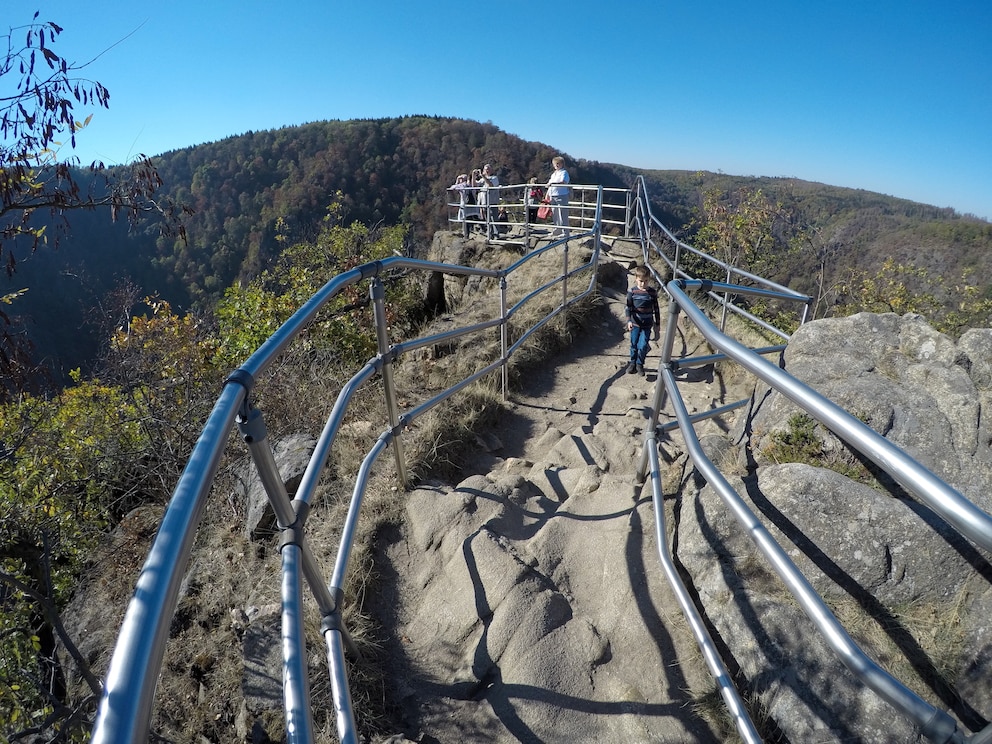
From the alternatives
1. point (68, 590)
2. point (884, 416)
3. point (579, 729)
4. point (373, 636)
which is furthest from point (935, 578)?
point (68, 590)

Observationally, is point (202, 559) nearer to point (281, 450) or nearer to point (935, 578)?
point (281, 450)

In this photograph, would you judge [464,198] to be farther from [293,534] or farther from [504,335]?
[293,534]

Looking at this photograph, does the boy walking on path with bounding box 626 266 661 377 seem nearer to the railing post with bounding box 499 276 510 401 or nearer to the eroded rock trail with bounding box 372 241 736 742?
the railing post with bounding box 499 276 510 401

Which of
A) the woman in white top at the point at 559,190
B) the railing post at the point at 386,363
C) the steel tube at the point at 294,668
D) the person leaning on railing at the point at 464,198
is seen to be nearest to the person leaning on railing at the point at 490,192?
the person leaning on railing at the point at 464,198

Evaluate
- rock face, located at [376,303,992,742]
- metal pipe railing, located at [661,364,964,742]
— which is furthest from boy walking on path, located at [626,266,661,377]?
metal pipe railing, located at [661,364,964,742]

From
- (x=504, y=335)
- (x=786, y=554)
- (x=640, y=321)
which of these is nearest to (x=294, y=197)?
(x=640, y=321)

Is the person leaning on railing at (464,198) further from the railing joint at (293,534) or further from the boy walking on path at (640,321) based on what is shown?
the railing joint at (293,534)
